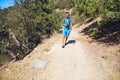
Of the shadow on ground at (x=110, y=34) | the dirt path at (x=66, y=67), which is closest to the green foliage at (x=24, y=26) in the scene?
the dirt path at (x=66, y=67)

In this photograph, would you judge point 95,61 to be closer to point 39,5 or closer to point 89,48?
point 89,48

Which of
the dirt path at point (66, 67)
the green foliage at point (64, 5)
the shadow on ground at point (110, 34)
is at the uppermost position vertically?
the dirt path at point (66, 67)

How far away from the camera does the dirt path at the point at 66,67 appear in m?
9.99

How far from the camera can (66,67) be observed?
1100cm

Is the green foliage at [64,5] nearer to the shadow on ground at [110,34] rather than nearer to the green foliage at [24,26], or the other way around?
the green foliage at [24,26]

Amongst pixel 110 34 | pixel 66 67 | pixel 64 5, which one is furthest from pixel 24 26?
pixel 64 5

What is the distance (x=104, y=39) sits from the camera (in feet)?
52.6

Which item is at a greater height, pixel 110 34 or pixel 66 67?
pixel 66 67

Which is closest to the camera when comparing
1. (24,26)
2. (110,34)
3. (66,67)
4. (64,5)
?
(66,67)

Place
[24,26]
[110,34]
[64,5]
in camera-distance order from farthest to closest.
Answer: [64,5], [24,26], [110,34]

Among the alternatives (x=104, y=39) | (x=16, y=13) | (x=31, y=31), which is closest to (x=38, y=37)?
(x=31, y=31)

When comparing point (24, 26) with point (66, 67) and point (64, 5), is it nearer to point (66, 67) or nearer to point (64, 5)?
point (66, 67)

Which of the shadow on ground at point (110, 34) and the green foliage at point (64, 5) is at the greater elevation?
the shadow on ground at point (110, 34)

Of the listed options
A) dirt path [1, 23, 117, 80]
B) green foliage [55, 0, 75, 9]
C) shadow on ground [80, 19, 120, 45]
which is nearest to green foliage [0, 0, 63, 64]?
dirt path [1, 23, 117, 80]
